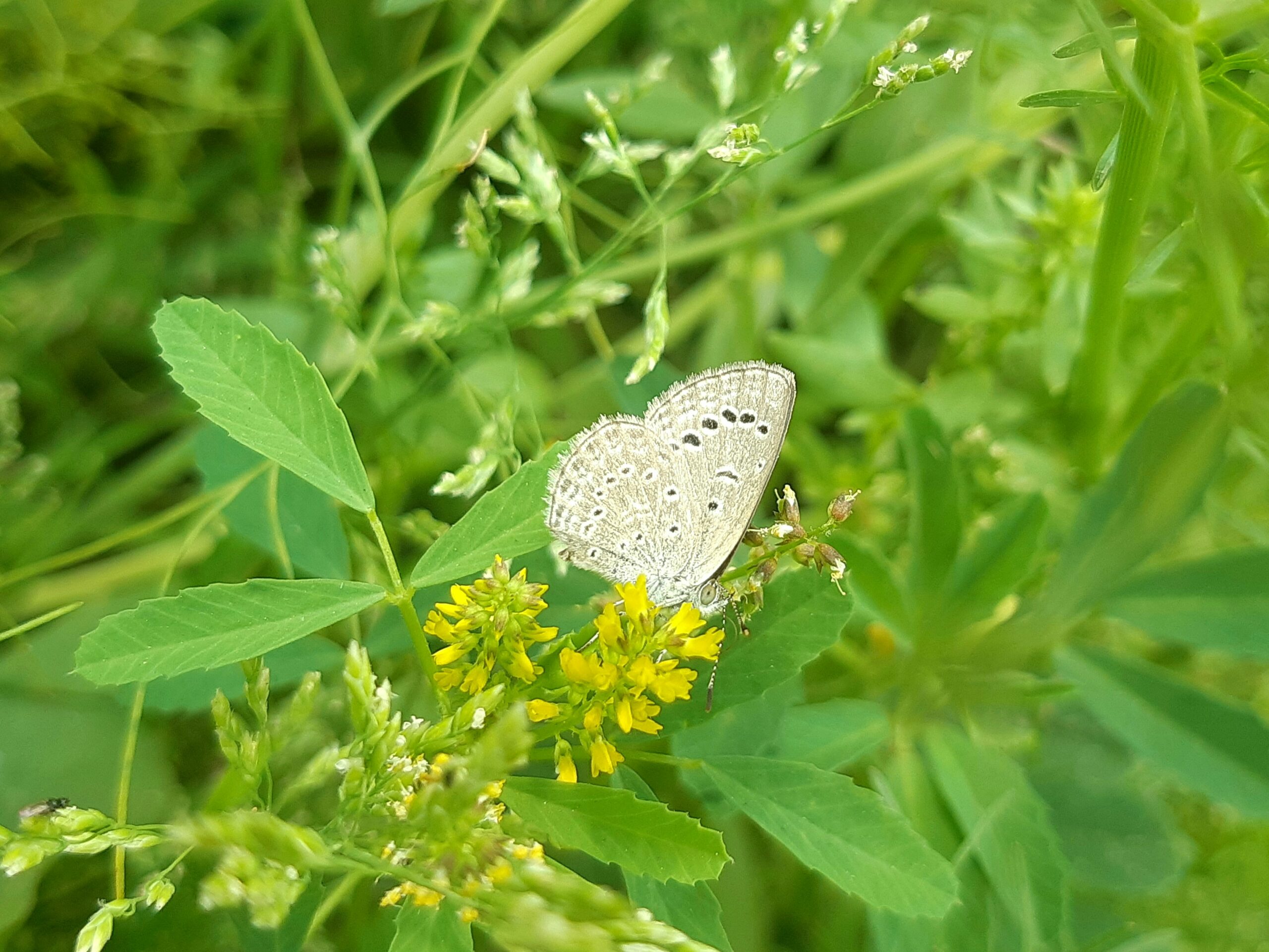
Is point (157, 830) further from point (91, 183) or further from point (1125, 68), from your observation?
point (91, 183)

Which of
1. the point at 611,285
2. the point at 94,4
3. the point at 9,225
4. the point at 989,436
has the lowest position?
the point at 989,436

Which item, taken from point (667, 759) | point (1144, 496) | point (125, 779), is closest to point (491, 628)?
point (667, 759)

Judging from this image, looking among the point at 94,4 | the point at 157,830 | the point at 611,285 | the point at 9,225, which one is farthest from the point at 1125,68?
the point at 9,225

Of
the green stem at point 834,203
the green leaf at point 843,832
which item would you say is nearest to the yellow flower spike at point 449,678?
the green leaf at point 843,832

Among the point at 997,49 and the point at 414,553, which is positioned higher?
the point at 997,49

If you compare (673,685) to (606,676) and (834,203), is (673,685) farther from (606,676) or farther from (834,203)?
(834,203)

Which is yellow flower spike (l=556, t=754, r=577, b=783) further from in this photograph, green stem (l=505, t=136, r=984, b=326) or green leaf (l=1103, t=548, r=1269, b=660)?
green stem (l=505, t=136, r=984, b=326)
